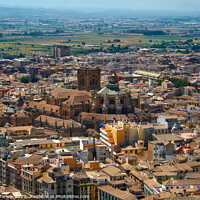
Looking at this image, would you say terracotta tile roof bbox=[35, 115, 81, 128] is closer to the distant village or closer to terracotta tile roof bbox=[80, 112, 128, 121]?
the distant village

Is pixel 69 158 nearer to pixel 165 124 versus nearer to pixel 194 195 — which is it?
pixel 194 195

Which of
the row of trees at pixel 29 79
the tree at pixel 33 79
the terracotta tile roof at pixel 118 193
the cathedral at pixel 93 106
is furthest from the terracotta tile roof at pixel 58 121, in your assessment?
the tree at pixel 33 79

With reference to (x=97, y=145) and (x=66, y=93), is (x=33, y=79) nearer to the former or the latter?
(x=66, y=93)

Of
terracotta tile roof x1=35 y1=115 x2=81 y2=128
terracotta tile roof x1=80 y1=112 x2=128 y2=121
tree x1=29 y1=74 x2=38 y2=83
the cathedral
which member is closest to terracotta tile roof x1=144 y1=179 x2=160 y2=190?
terracotta tile roof x1=35 y1=115 x2=81 y2=128

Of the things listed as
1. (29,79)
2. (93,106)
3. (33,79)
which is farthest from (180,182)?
(33,79)

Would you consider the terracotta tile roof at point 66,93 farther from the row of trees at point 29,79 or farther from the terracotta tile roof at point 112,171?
the row of trees at point 29,79

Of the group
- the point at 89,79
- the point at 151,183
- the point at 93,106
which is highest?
the point at 89,79

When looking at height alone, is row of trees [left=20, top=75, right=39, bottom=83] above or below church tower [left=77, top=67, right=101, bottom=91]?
below
